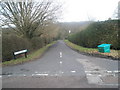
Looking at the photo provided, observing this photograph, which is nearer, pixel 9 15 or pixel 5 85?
pixel 5 85

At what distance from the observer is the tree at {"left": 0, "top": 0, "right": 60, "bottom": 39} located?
986cm

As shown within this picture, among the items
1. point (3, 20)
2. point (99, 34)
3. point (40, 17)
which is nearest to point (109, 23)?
point (99, 34)

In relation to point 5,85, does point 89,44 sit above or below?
above

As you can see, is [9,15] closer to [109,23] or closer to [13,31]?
[13,31]

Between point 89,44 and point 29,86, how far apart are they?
10.1m

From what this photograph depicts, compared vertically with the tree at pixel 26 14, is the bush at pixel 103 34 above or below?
below

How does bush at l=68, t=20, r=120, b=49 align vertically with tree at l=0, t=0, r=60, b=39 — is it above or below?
below

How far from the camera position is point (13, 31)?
11547 mm

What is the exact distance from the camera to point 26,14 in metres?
10.6

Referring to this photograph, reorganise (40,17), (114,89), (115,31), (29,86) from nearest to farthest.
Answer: (114,89) → (29,86) → (115,31) → (40,17)

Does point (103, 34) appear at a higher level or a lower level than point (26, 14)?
lower

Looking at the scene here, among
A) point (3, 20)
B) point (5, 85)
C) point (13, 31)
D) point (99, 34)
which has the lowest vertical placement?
point (5, 85)

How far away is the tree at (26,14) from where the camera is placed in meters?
9.86

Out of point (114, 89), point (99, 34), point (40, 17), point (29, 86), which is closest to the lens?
point (114, 89)
